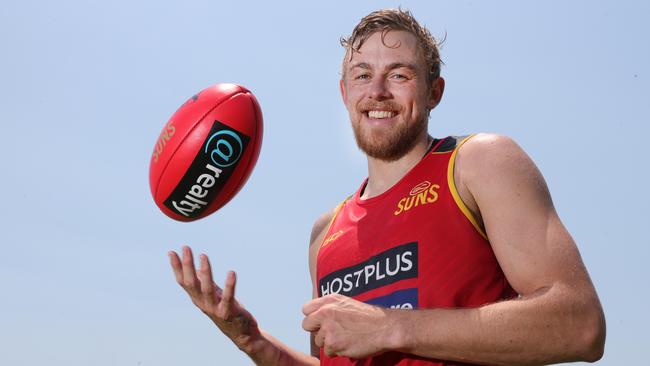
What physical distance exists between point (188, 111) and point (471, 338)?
9.17ft

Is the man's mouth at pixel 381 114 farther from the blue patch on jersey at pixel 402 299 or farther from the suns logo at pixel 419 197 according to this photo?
the blue patch on jersey at pixel 402 299

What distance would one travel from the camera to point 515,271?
3207 millimetres

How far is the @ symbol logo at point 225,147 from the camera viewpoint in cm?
473

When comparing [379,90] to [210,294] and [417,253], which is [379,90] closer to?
[417,253]

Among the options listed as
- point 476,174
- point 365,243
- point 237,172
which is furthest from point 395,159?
point 237,172

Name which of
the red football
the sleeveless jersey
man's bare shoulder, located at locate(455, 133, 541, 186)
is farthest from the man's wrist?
the red football

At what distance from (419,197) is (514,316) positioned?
1.07 m

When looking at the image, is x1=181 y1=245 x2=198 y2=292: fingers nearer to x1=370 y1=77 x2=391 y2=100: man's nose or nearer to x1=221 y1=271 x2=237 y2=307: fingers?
x1=221 y1=271 x2=237 y2=307: fingers

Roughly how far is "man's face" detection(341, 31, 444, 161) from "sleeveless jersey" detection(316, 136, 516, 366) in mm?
207

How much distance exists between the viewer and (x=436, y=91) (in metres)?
4.52

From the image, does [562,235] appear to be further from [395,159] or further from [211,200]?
[211,200]

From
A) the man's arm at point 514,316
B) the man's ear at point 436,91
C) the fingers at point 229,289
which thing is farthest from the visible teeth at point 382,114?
the fingers at point 229,289

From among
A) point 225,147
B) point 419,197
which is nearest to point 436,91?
point 419,197

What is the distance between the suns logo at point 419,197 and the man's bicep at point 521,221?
27cm
